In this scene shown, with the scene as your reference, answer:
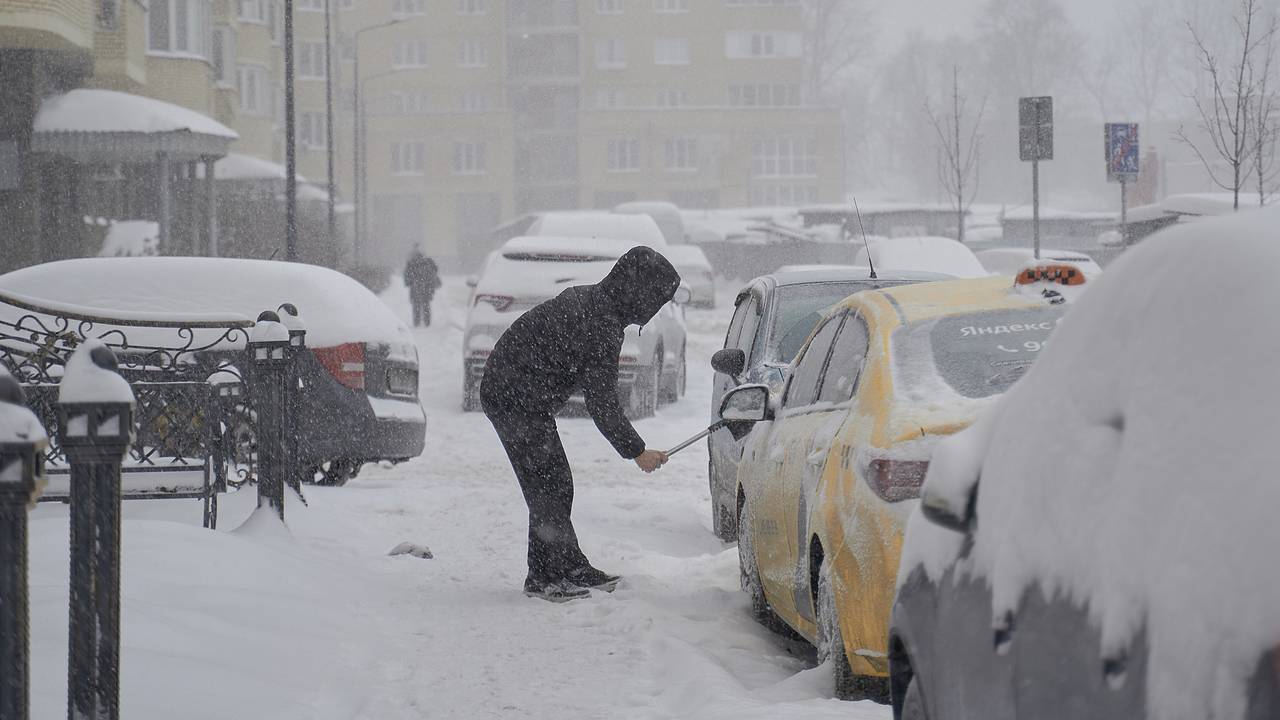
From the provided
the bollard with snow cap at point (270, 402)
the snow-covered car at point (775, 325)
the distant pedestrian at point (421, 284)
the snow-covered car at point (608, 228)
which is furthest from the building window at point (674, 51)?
the bollard with snow cap at point (270, 402)

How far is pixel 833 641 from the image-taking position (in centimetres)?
544

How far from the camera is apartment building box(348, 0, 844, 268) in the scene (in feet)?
288

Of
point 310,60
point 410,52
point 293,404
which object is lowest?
point 293,404

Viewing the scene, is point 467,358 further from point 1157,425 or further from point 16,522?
point 1157,425

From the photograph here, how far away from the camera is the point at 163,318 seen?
8.52 meters

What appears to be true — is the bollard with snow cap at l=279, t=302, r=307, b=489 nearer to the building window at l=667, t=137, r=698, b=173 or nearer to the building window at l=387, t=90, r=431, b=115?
the building window at l=667, t=137, r=698, b=173

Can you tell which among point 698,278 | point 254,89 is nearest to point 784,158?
point 254,89

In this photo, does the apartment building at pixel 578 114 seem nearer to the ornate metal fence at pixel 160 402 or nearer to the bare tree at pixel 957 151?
the bare tree at pixel 957 151

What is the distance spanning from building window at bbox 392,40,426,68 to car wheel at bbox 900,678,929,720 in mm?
89001

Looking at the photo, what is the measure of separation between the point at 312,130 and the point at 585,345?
79809mm

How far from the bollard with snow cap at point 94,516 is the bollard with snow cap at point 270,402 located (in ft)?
15.1

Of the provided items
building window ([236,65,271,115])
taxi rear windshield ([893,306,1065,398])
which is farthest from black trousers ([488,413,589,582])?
building window ([236,65,271,115])

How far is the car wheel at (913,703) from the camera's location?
141 inches

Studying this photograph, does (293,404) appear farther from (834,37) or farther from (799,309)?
(834,37)
